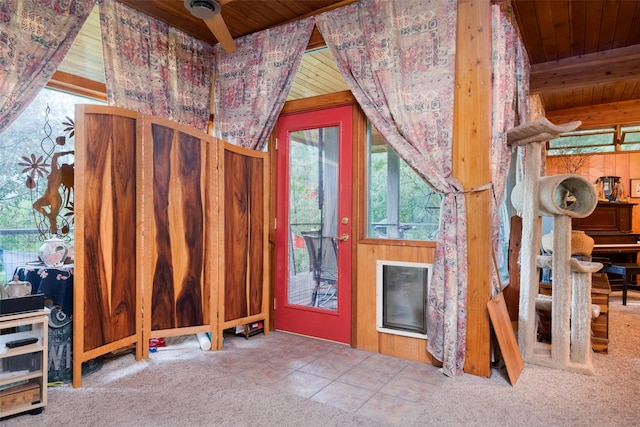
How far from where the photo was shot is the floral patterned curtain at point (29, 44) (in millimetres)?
2512

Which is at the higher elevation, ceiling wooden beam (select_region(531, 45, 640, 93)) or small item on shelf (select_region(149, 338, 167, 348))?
ceiling wooden beam (select_region(531, 45, 640, 93))

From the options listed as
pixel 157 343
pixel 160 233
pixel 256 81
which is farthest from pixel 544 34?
pixel 157 343

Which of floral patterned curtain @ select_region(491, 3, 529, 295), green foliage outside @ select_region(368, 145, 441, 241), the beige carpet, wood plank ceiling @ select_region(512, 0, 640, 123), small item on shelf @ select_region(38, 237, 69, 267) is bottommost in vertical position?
the beige carpet

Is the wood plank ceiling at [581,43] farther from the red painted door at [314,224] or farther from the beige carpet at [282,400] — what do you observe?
the beige carpet at [282,400]

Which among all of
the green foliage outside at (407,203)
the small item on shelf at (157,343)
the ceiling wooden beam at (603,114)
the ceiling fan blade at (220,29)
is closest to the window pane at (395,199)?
the green foliage outside at (407,203)

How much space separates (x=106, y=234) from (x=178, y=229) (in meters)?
0.54

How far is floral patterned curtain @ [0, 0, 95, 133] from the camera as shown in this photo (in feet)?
8.24

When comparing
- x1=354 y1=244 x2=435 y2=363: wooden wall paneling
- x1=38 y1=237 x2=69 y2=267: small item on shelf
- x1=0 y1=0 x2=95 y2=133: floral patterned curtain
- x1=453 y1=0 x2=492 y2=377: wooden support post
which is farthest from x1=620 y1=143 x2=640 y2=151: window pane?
x1=38 y1=237 x2=69 y2=267: small item on shelf

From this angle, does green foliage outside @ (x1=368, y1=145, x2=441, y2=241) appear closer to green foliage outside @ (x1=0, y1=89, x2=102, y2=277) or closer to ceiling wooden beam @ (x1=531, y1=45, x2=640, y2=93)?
green foliage outside @ (x1=0, y1=89, x2=102, y2=277)

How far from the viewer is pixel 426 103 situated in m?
2.83

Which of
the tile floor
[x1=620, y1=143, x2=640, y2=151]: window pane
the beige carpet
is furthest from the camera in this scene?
[x1=620, y1=143, x2=640, y2=151]: window pane

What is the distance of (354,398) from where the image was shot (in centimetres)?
235

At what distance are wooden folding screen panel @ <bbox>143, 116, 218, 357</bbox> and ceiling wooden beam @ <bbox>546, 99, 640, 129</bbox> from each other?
550 centimetres

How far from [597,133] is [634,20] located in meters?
3.25
